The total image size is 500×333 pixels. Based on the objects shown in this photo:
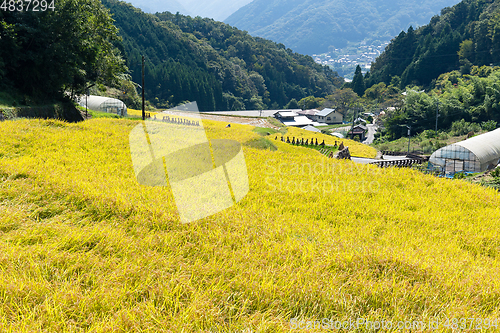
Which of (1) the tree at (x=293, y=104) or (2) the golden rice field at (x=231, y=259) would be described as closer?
(2) the golden rice field at (x=231, y=259)

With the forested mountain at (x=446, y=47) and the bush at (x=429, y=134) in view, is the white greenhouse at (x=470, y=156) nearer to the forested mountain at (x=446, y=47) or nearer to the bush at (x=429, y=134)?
the bush at (x=429, y=134)

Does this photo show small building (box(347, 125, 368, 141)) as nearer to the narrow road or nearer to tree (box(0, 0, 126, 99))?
the narrow road

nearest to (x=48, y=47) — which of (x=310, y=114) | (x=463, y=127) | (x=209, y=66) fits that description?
(x=463, y=127)

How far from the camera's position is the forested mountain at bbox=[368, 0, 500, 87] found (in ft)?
229

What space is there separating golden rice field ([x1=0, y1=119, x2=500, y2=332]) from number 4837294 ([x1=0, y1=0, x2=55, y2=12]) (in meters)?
12.2

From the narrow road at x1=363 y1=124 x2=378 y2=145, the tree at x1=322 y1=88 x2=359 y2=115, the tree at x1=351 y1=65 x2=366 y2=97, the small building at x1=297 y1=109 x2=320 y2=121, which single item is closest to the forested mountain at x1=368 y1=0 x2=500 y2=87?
the tree at x1=351 y1=65 x2=366 y2=97

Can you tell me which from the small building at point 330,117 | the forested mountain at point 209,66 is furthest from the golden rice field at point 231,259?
the small building at point 330,117

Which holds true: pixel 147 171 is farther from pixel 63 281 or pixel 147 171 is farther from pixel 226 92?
pixel 226 92

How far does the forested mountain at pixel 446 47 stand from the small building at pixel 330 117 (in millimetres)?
19184

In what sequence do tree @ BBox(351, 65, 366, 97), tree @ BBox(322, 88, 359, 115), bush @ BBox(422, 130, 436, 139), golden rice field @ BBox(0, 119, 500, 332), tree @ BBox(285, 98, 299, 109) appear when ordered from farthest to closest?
tree @ BBox(285, 98, 299, 109)
tree @ BBox(351, 65, 366, 97)
tree @ BBox(322, 88, 359, 115)
bush @ BBox(422, 130, 436, 139)
golden rice field @ BBox(0, 119, 500, 332)

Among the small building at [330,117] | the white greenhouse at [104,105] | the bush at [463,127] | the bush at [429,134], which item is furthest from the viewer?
the small building at [330,117]

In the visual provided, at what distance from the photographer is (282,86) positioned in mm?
113062

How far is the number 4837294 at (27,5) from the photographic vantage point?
13.5 metres

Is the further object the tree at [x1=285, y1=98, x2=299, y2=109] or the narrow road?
the tree at [x1=285, y1=98, x2=299, y2=109]
